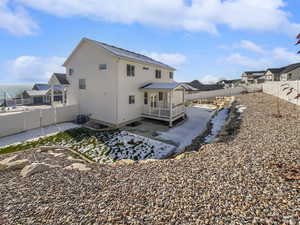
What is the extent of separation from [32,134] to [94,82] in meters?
6.24

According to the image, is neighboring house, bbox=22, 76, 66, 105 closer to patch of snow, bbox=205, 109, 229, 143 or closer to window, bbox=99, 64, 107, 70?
window, bbox=99, 64, 107, 70

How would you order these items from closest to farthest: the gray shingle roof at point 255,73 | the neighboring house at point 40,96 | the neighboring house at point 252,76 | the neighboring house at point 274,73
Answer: the neighboring house at point 40,96
the neighboring house at point 274,73
the neighboring house at point 252,76
the gray shingle roof at point 255,73

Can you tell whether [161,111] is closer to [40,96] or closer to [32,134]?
[32,134]

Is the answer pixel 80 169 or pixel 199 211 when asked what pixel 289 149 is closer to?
pixel 199 211

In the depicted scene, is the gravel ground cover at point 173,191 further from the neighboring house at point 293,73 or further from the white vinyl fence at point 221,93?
the neighboring house at point 293,73

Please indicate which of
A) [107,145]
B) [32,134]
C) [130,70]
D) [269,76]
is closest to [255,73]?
[269,76]

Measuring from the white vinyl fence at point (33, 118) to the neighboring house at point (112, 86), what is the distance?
1.39m

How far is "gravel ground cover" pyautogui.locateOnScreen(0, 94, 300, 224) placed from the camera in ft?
9.00

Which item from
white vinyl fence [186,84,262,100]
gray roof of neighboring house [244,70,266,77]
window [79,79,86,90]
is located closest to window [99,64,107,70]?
window [79,79,86,90]

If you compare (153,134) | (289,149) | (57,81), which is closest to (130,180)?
(289,149)

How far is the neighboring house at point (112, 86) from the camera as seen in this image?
1267 cm

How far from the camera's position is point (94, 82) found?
1398cm

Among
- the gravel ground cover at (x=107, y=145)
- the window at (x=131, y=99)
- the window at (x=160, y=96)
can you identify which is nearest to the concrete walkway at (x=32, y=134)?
the gravel ground cover at (x=107, y=145)

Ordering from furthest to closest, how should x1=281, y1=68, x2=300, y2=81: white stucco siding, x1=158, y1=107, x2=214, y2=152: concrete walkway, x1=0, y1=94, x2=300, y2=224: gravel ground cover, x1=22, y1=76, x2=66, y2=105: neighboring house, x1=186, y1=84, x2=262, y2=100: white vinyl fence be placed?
x1=281, y1=68, x2=300, y2=81: white stucco siding
x1=186, y1=84, x2=262, y2=100: white vinyl fence
x1=22, y1=76, x2=66, y2=105: neighboring house
x1=158, y1=107, x2=214, y2=152: concrete walkway
x1=0, y1=94, x2=300, y2=224: gravel ground cover
